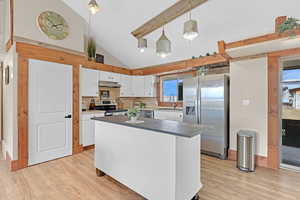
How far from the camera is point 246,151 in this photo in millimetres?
2781

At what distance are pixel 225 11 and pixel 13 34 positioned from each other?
147 inches

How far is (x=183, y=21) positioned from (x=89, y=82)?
2718mm

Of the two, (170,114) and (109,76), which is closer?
(170,114)

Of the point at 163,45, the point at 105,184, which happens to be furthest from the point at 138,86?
the point at 105,184

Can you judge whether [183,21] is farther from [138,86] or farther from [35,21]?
[35,21]

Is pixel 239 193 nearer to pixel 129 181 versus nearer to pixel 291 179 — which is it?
pixel 291 179

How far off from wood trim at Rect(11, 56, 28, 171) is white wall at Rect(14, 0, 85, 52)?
0.55 m

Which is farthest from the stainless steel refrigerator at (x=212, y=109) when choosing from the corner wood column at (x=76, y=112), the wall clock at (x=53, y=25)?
the wall clock at (x=53, y=25)

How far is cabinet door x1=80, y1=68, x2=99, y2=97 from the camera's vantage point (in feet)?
13.0

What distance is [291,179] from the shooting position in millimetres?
2445

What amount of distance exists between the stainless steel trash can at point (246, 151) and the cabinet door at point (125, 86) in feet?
11.6

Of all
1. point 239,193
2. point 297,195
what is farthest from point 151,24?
point 297,195

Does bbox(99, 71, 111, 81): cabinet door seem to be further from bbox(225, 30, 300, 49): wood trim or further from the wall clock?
bbox(225, 30, 300, 49): wood trim

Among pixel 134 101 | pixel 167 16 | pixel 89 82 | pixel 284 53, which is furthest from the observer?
pixel 134 101
